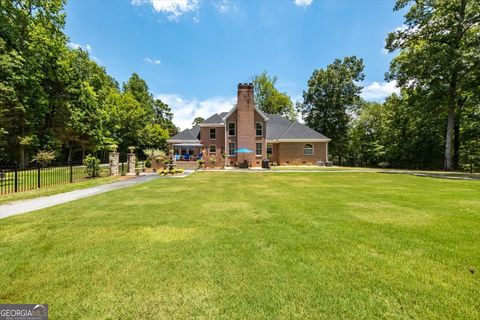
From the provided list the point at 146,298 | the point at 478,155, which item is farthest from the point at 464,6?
the point at 146,298

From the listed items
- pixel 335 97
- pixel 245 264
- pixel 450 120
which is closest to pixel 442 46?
pixel 450 120

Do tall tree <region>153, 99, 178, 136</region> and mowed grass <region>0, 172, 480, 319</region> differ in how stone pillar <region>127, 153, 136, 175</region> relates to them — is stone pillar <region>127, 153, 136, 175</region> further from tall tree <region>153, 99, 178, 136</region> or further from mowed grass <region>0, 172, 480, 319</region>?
tall tree <region>153, 99, 178, 136</region>

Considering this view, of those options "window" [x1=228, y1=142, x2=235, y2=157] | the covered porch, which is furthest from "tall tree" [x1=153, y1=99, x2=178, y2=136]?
"window" [x1=228, y1=142, x2=235, y2=157]

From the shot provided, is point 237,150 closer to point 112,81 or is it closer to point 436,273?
point 436,273

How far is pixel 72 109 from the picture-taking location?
101 ft

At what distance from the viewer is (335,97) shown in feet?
130

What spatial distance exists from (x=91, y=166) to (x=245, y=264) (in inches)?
657

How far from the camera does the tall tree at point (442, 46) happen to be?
20172 millimetres

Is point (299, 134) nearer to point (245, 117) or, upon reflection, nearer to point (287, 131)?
point (287, 131)

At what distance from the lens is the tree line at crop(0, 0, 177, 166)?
22.5 metres

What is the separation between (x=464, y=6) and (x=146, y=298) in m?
32.6

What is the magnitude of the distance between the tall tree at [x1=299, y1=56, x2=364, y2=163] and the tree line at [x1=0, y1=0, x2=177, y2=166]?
34414mm

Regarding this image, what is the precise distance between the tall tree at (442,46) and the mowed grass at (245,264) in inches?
836

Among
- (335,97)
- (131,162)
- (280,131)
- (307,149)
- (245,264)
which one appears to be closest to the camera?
(245,264)
